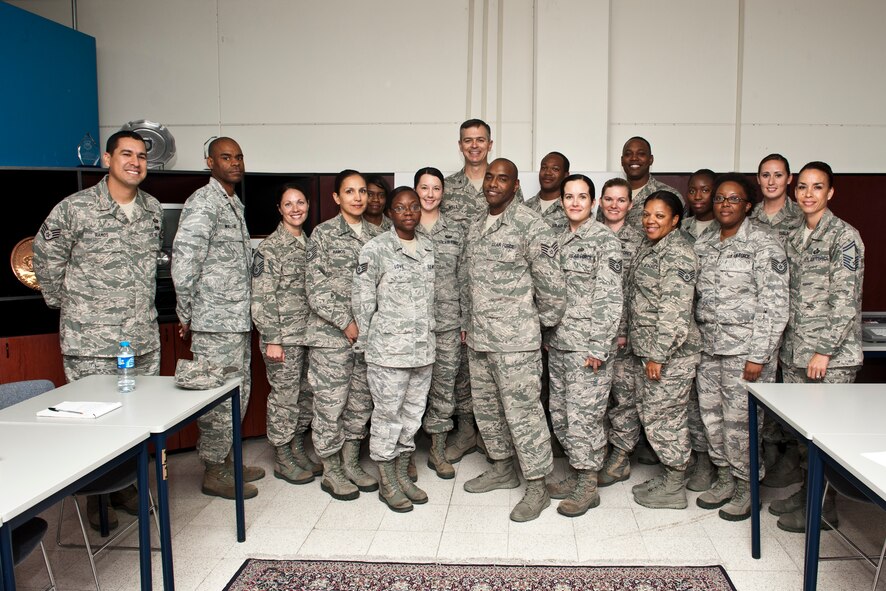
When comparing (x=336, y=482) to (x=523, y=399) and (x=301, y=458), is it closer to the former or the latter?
(x=301, y=458)

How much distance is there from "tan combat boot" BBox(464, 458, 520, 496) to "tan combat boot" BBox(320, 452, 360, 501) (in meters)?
0.68

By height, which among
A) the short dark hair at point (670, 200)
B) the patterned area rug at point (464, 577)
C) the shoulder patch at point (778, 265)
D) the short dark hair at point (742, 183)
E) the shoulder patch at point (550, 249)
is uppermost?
A: the short dark hair at point (742, 183)

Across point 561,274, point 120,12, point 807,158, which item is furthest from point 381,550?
point 120,12

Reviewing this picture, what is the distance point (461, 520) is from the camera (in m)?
3.55

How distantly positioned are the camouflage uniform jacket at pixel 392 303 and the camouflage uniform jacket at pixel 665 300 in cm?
116

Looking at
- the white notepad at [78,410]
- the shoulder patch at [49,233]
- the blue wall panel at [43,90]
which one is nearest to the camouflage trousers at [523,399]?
the white notepad at [78,410]

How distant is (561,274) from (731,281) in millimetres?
879

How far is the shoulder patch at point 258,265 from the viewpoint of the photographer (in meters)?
3.85

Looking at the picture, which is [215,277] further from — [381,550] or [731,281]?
[731,281]

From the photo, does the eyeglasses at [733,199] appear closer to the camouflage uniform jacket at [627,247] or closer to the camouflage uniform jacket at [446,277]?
the camouflage uniform jacket at [627,247]

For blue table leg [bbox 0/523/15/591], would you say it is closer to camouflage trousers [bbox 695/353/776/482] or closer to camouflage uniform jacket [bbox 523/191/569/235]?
camouflage uniform jacket [bbox 523/191/569/235]

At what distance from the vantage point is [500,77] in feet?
18.1

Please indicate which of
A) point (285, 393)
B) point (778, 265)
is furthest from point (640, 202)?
point (285, 393)

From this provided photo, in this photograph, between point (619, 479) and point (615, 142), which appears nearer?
point (619, 479)
